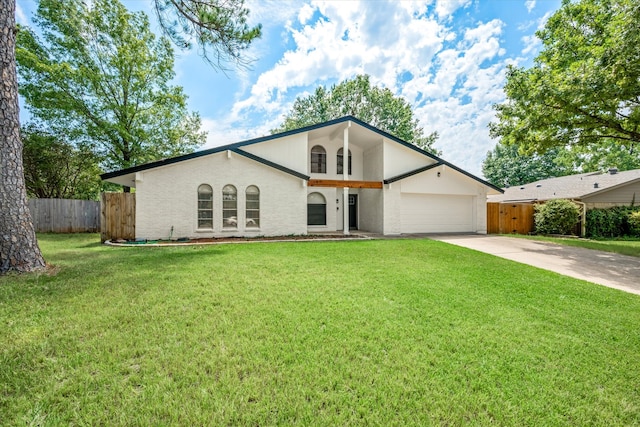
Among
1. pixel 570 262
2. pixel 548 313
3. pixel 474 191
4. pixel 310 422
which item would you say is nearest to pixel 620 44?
pixel 570 262

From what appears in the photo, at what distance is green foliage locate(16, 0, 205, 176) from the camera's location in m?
14.2

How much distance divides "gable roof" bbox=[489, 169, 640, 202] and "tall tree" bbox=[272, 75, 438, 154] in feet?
30.8

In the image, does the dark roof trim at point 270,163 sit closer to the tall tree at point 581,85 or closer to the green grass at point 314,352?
the green grass at point 314,352

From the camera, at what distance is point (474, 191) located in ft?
47.5

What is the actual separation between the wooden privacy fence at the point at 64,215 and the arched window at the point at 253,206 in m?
Result: 10.1

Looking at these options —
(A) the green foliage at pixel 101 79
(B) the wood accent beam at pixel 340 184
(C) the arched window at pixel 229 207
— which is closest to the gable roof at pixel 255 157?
(B) the wood accent beam at pixel 340 184

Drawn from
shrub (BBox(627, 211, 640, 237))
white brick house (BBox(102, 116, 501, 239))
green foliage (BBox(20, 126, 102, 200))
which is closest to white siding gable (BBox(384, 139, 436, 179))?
white brick house (BBox(102, 116, 501, 239))

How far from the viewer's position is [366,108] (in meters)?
26.2

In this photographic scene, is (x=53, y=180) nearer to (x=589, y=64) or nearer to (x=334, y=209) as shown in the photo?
(x=334, y=209)

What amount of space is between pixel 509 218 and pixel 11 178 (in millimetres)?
20324

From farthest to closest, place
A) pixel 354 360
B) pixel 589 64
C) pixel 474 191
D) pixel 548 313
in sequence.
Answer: pixel 474 191
pixel 589 64
pixel 548 313
pixel 354 360

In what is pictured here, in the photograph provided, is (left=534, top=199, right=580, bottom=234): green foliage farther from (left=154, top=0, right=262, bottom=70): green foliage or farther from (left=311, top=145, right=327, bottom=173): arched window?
(left=154, top=0, right=262, bottom=70): green foliage

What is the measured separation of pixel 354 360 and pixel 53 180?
80.3 feet

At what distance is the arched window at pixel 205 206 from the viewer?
36.4ft
